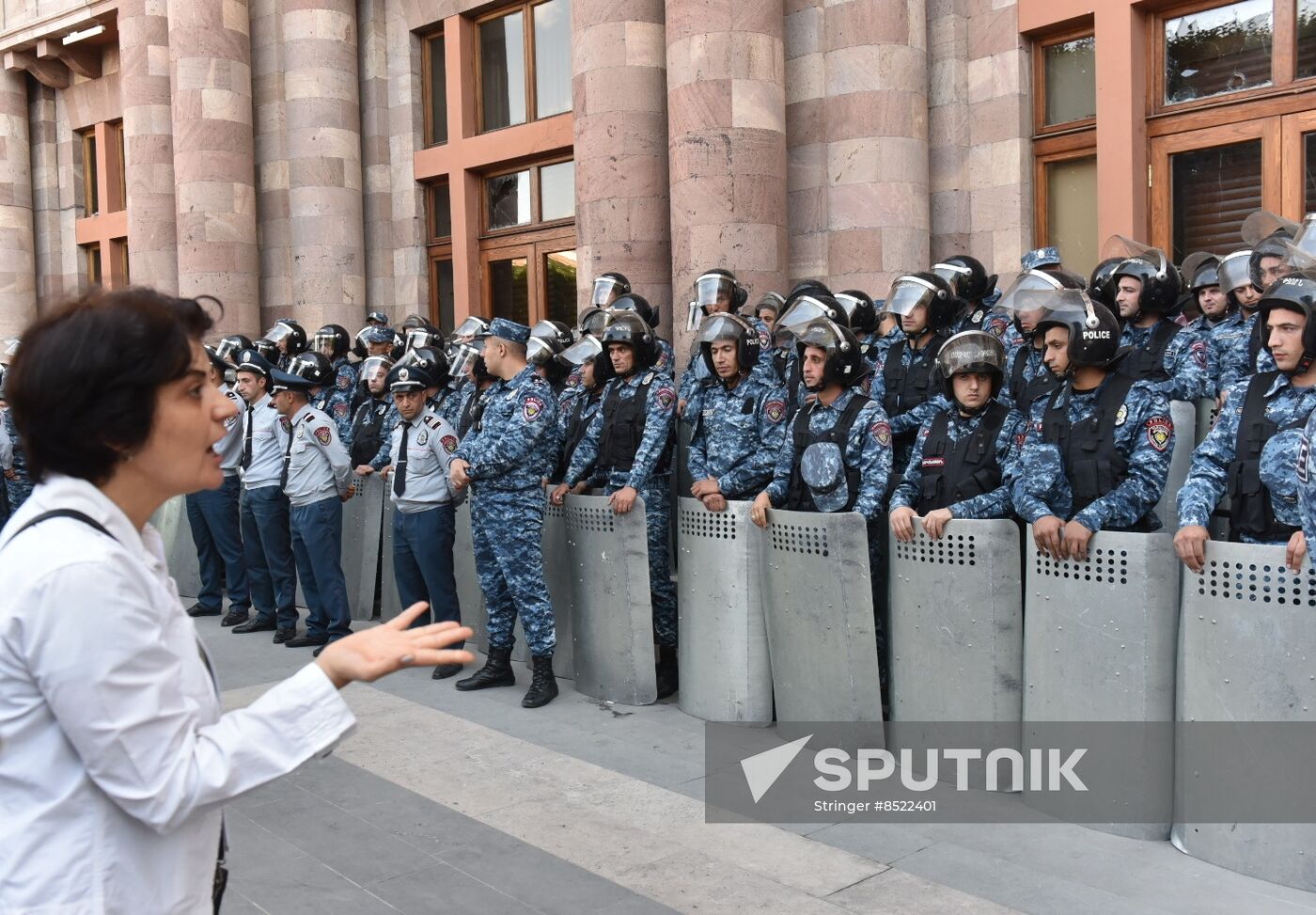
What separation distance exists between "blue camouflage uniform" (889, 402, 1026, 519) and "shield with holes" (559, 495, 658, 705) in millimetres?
1534

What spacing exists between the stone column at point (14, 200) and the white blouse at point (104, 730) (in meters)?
21.3

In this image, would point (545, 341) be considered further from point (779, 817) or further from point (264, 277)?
point (264, 277)

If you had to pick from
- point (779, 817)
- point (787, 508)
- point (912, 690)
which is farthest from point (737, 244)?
point (779, 817)

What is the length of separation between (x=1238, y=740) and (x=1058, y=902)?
2.85 feet

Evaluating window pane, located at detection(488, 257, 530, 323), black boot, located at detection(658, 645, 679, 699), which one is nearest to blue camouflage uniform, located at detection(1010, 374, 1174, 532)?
black boot, located at detection(658, 645, 679, 699)

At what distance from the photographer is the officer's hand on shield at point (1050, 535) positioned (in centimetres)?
467

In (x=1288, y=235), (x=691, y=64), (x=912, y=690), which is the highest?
(x=691, y=64)

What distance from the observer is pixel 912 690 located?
17.5ft

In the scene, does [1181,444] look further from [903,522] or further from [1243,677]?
[1243,677]

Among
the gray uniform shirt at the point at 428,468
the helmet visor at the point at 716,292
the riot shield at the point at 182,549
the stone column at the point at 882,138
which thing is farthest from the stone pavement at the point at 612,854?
the stone column at the point at 882,138

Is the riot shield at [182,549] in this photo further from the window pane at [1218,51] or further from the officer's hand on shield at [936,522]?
the window pane at [1218,51]

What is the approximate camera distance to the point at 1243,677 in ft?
13.4

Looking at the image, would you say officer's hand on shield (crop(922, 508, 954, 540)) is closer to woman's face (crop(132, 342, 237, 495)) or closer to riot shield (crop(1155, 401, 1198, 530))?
riot shield (crop(1155, 401, 1198, 530))

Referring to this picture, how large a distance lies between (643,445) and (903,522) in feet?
6.30
